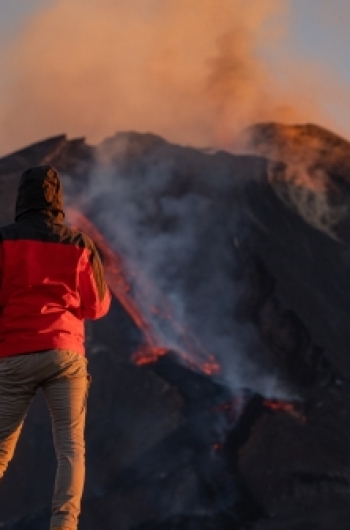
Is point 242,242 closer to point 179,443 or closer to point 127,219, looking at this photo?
point 127,219

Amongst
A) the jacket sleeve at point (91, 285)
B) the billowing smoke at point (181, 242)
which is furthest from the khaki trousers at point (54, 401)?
the billowing smoke at point (181, 242)

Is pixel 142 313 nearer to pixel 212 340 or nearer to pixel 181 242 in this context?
pixel 212 340

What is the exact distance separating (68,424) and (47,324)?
588mm

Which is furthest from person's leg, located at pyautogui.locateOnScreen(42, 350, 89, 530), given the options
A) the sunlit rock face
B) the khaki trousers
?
the sunlit rock face

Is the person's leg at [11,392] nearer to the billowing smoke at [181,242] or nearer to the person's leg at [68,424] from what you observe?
the person's leg at [68,424]

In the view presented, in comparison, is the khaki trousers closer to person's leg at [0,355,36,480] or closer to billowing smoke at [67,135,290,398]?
person's leg at [0,355,36,480]

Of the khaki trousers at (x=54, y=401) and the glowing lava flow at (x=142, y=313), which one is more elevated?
the khaki trousers at (x=54, y=401)

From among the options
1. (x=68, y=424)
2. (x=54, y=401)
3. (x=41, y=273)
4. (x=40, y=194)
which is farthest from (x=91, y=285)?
(x=68, y=424)

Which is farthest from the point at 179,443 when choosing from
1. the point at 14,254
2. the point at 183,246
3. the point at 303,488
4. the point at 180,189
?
the point at 14,254

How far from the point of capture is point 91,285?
6.51 m

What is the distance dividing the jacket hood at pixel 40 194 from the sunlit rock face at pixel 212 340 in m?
9.59

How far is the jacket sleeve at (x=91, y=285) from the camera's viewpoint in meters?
6.48

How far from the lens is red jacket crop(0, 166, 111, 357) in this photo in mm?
6230

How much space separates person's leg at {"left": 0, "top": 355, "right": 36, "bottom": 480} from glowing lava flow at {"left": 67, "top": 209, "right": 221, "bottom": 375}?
12.0 meters
